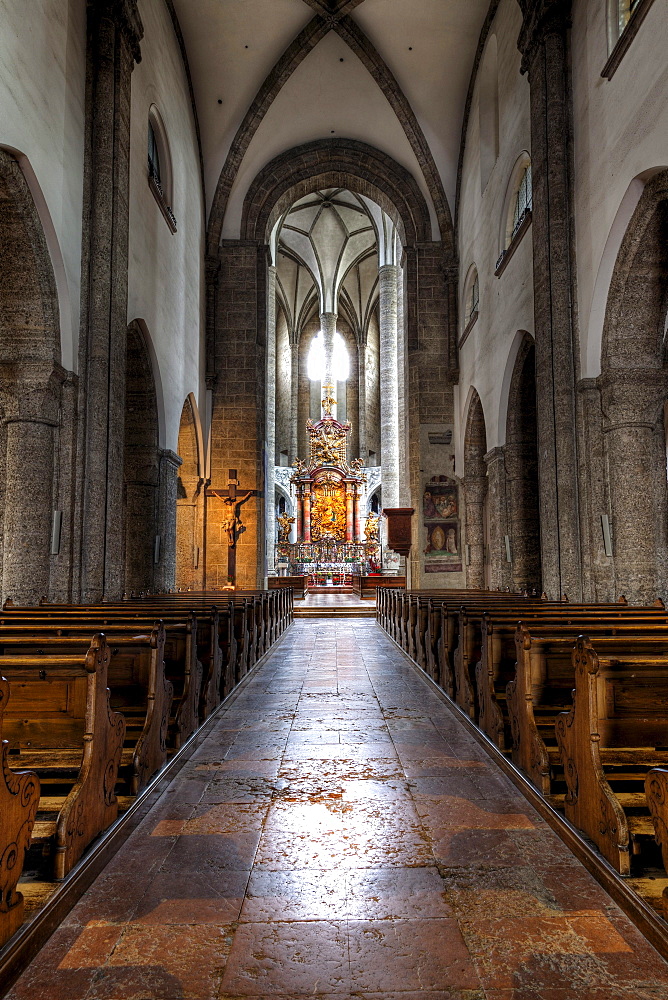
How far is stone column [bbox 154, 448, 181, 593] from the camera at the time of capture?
12.9 meters

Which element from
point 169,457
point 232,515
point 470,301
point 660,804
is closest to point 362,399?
point 470,301

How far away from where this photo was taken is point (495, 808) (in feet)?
11.4

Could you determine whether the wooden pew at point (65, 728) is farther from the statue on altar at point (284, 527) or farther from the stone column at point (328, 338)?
the stone column at point (328, 338)

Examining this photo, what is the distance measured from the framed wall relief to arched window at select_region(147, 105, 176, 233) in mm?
8216

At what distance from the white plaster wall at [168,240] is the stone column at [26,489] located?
10.1 ft

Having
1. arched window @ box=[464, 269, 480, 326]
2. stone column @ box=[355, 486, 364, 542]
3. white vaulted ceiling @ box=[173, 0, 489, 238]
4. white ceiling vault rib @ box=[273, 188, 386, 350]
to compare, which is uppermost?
white ceiling vault rib @ box=[273, 188, 386, 350]

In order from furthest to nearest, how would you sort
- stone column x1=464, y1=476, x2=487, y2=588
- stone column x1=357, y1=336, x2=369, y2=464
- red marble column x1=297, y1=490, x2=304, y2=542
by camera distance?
stone column x1=357, y1=336, x2=369, y2=464
red marble column x1=297, y1=490, x2=304, y2=542
stone column x1=464, y1=476, x2=487, y2=588

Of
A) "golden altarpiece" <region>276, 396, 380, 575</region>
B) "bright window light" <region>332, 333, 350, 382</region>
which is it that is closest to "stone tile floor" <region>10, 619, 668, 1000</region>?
"golden altarpiece" <region>276, 396, 380, 575</region>

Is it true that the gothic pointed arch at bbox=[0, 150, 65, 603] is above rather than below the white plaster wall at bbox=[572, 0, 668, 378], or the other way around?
below

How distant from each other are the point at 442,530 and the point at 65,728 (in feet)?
48.1

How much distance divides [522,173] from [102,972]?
42.6ft

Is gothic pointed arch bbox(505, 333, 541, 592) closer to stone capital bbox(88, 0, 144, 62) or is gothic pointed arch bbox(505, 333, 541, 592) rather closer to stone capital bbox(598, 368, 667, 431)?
stone capital bbox(598, 368, 667, 431)

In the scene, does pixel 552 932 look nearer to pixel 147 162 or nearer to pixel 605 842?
pixel 605 842

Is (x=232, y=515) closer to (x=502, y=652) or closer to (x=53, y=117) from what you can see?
(x=53, y=117)
